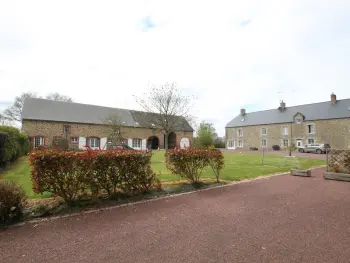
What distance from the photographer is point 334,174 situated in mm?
8102

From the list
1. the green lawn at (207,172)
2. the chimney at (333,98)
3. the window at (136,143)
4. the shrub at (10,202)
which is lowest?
the green lawn at (207,172)

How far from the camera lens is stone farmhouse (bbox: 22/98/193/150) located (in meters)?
25.5

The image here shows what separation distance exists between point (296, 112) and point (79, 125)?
113ft

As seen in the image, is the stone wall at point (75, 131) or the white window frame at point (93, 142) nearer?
the stone wall at point (75, 131)

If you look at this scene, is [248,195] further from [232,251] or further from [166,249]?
[166,249]

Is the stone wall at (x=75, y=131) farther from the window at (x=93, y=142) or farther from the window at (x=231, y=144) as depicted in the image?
the window at (x=231, y=144)

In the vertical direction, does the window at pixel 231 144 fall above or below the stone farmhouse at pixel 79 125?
below

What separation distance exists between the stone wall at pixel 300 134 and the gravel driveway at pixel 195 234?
31.0 meters

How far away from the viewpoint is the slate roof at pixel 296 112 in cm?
3002

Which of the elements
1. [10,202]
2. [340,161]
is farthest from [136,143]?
[10,202]

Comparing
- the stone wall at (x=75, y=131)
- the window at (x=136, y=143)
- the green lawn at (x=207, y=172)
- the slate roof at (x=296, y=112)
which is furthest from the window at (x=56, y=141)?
the slate roof at (x=296, y=112)

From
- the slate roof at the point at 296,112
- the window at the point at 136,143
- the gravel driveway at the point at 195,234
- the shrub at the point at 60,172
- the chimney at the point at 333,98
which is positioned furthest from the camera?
the window at the point at 136,143

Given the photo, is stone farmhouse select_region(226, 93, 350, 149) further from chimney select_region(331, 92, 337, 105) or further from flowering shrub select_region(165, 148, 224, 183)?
flowering shrub select_region(165, 148, 224, 183)

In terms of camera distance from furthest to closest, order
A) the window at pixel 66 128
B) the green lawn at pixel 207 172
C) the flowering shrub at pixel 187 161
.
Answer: the window at pixel 66 128 < the green lawn at pixel 207 172 < the flowering shrub at pixel 187 161
